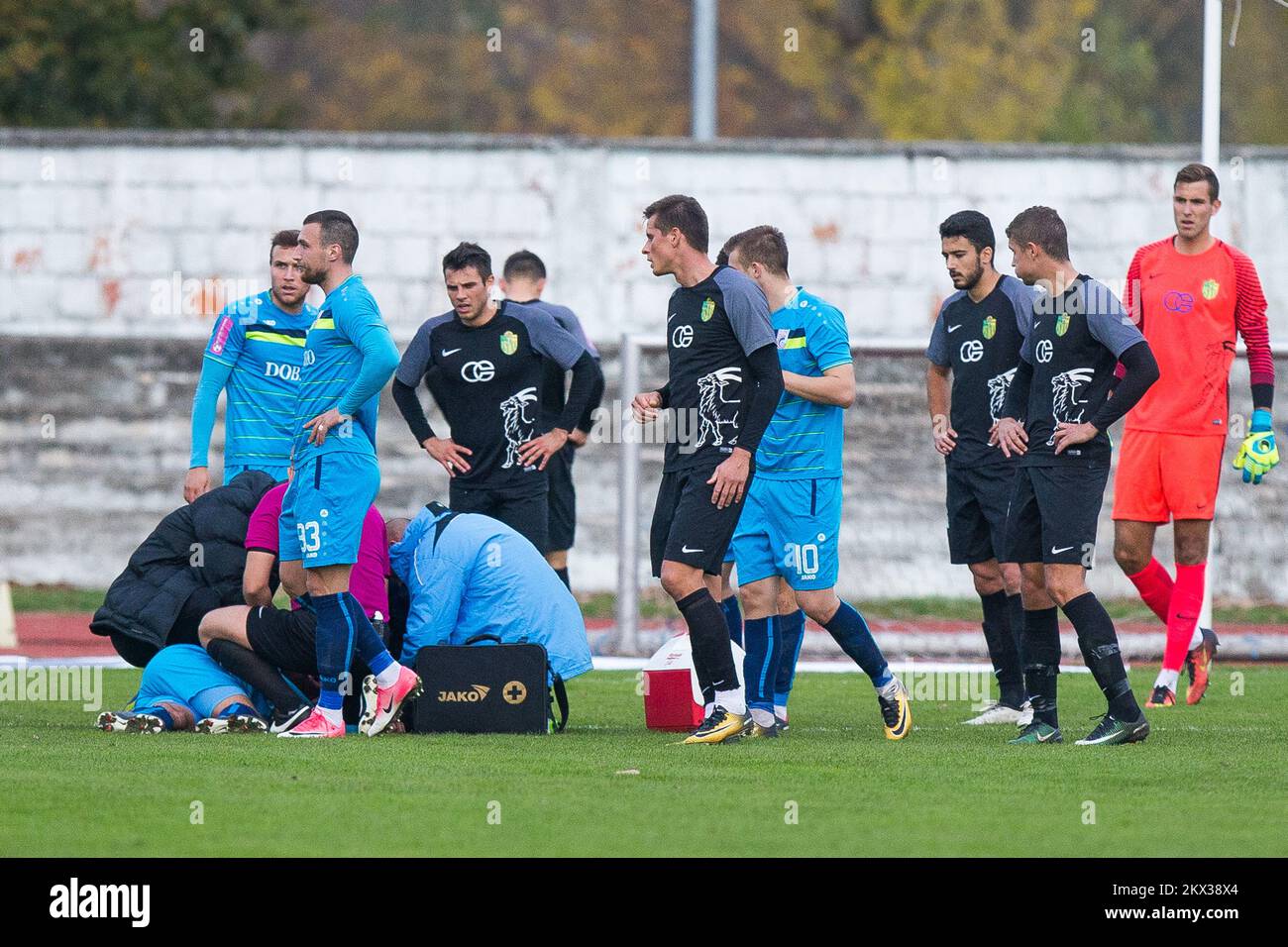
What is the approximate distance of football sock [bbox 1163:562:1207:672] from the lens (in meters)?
10.1

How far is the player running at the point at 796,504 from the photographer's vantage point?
8.62 metres

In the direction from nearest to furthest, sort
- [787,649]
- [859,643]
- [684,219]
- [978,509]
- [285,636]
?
[684,219] < [285,636] < [859,643] < [787,649] < [978,509]

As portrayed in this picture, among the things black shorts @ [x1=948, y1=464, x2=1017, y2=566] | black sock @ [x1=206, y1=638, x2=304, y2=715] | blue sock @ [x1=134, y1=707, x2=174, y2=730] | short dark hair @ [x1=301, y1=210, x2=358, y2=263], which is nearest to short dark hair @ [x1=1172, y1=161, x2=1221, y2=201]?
black shorts @ [x1=948, y1=464, x2=1017, y2=566]

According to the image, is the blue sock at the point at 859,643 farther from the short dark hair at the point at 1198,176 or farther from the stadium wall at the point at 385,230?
the stadium wall at the point at 385,230

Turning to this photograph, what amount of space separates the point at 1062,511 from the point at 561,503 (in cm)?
387

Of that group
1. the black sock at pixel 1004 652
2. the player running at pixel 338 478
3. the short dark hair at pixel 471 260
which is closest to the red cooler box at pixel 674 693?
the player running at pixel 338 478

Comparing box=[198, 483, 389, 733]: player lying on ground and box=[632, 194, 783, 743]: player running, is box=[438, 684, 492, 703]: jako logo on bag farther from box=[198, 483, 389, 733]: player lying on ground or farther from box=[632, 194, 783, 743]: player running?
box=[632, 194, 783, 743]: player running

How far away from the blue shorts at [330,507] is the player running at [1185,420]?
12.9 feet

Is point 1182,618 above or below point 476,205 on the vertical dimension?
below

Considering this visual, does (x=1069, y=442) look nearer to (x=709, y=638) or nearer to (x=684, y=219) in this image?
(x=709, y=638)

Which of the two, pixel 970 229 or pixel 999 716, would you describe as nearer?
pixel 970 229

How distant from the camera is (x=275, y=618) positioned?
28.1 ft

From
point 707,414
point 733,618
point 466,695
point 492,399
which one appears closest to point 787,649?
point 733,618
